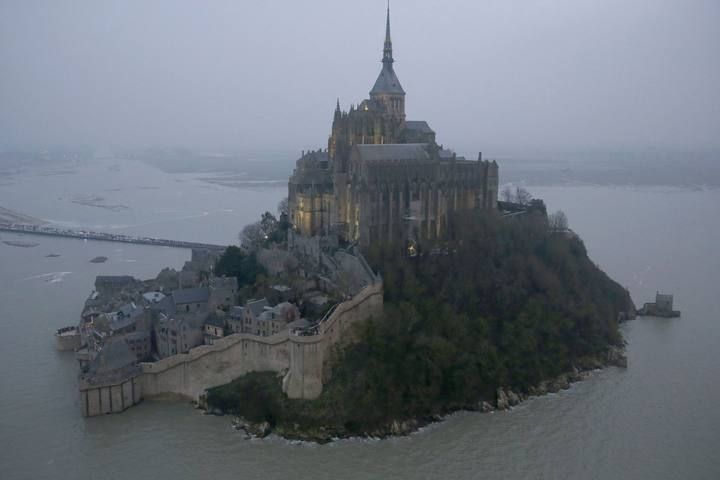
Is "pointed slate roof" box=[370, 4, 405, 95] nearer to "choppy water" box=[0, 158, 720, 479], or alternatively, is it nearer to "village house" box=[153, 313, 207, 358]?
"choppy water" box=[0, 158, 720, 479]

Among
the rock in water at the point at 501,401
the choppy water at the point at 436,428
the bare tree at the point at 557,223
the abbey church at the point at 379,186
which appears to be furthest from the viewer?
the bare tree at the point at 557,223

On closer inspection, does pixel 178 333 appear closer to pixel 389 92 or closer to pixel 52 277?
pixel 52 277

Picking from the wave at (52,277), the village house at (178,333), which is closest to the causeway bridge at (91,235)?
the wave at (52,277)

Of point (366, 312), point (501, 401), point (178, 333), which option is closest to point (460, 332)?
point (501, 401)

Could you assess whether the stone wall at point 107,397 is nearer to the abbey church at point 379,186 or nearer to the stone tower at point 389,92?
the abbey church at point 379,186

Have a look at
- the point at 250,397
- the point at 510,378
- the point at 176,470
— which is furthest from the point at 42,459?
the point at 510,378

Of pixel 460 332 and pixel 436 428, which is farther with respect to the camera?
pixel 460 332
